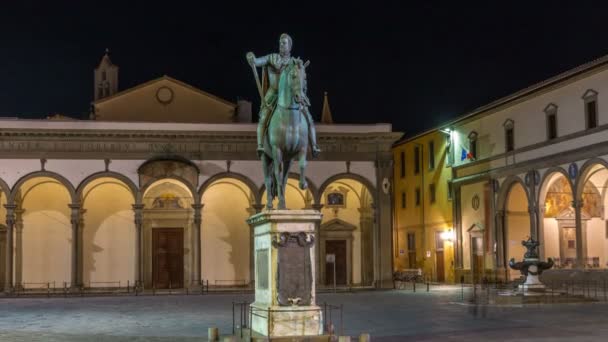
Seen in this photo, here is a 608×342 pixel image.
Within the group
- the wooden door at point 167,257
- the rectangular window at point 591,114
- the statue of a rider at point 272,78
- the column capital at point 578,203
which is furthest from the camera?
the wooden door at point 167,257

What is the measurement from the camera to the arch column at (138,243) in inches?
1489

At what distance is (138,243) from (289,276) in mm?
25988

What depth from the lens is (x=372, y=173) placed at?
3966 cm

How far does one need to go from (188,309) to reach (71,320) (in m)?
4.70

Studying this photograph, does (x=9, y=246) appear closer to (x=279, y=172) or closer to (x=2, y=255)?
(x=2, y=255)

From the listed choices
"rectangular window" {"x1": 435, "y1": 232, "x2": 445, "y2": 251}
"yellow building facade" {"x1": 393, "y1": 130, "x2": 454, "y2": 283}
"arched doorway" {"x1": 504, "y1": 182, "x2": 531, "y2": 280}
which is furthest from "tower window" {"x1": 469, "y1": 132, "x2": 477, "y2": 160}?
"rectangular window" {"x1": 435, "y1": 232, "x2": 445, "y2": 251}

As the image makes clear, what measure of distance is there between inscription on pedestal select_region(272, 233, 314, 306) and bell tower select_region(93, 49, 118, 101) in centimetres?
3755

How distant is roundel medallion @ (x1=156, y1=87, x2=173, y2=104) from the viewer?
42.6 metres

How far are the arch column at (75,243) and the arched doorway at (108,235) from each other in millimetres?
1127

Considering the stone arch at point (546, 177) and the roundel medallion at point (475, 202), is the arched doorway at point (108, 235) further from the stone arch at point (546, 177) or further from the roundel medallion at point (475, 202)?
the stone arch at point (546, 177)

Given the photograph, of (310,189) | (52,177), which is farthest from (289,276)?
(52,177)

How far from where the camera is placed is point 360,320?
21.0 m

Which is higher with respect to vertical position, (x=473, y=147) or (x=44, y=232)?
(x=473, y=147)

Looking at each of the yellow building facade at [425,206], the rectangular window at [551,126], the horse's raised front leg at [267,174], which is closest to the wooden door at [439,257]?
the yellow building facade at [425,206]
